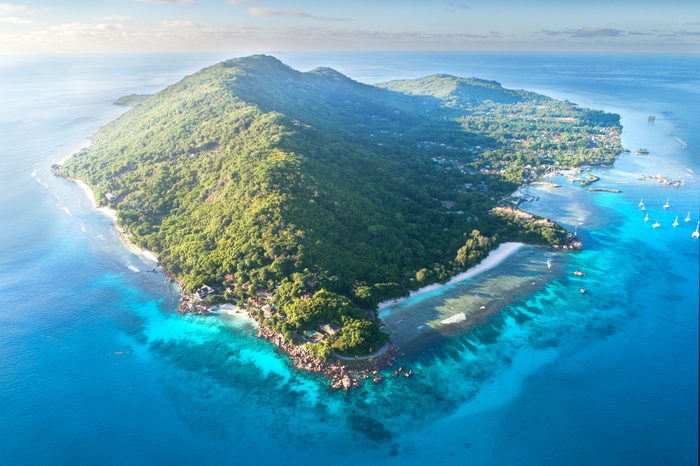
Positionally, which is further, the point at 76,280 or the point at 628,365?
the point at 76,280

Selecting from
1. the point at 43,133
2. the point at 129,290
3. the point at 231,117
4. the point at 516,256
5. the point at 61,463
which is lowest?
the point at 61,463

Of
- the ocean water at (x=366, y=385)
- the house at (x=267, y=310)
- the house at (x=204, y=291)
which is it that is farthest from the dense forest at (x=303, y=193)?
the ocean water at (x=366, y=385)

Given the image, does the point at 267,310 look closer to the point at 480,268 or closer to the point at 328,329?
the point at 328,329

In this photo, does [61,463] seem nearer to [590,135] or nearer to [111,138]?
[111,138]

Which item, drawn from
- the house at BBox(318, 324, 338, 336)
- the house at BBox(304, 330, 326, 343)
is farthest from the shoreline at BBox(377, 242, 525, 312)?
the house at BBox(304, 330, 326, 343)

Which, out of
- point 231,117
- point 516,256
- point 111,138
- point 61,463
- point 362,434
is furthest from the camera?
point 111,138

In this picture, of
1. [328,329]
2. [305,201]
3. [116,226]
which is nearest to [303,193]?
[305,201]

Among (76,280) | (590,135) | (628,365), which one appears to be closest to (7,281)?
(76,280)
